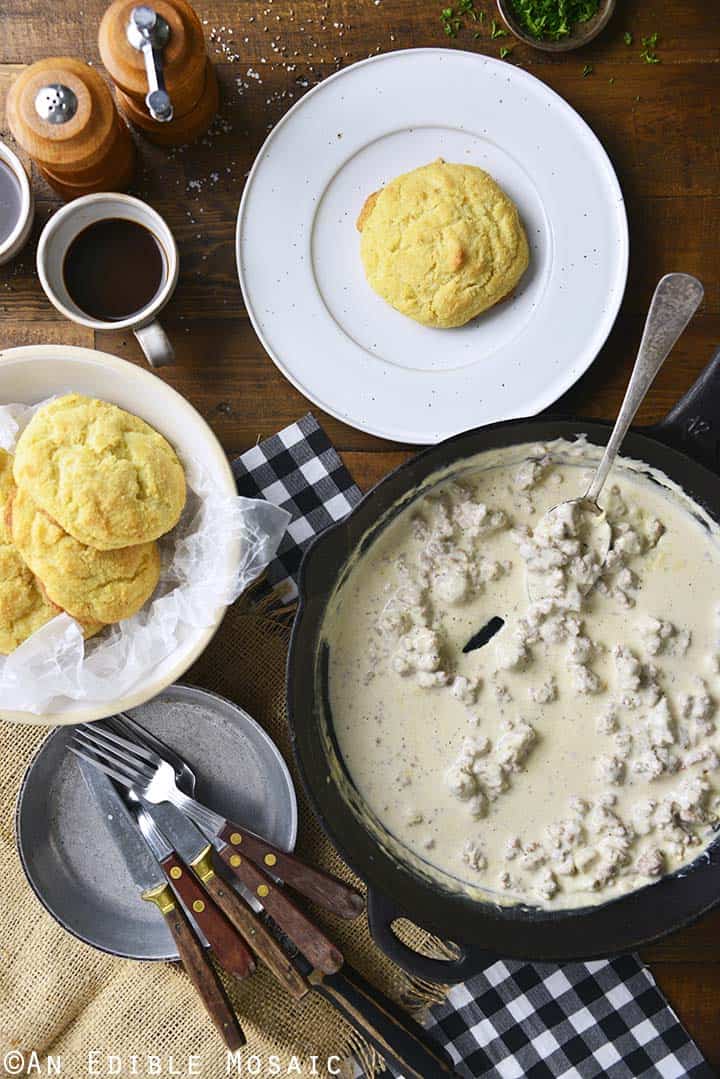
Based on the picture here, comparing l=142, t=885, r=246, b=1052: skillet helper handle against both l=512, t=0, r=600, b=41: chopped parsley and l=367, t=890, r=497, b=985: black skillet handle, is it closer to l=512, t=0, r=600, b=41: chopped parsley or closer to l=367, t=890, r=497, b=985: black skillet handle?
l=367, t=890, r=497, b=985: black skillet handle

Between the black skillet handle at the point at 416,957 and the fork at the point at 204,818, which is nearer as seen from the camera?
the black skillet handle at the point at 416,957

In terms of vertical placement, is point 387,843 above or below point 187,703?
below

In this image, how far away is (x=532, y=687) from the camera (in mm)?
1497

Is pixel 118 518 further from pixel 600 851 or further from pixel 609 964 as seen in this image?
pixel 609 964

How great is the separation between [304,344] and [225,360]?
0.15 m

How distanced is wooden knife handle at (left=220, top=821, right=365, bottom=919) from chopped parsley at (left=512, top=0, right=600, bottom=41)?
1.38 m

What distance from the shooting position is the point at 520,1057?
5.40ft

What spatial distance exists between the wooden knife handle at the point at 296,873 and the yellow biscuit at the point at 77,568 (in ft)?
1.28

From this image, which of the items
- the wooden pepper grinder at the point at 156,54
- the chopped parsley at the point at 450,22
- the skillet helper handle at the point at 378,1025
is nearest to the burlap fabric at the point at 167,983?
the skillet helper handle at the point at 378,1025

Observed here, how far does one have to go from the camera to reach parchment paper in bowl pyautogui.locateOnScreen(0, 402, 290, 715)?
4.72 ft

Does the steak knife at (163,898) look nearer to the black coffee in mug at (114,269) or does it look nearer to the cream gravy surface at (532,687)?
the cream gravy surface at (532,687)

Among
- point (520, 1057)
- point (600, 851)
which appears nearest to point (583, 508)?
point (600, 851)

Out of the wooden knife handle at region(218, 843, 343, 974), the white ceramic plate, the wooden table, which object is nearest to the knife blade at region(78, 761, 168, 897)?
the wooden knife handle at region(218, 843, 343, 974)

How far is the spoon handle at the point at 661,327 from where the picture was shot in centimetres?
131
